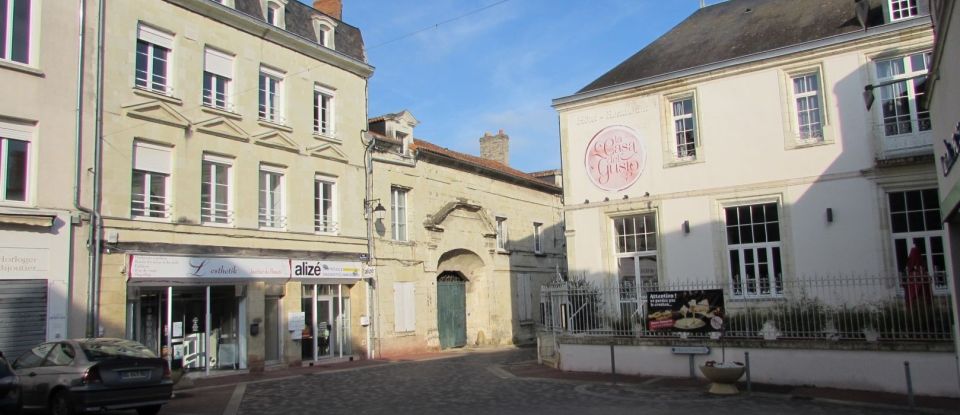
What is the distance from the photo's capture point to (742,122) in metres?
17.1

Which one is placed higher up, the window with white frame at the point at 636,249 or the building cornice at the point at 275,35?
the building cornice at the point at 275,35

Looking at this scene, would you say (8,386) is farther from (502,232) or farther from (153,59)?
(502,232)

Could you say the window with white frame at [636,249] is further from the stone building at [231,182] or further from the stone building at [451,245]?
the stone building at [231,182]

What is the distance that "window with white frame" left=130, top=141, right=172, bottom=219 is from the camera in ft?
55.0

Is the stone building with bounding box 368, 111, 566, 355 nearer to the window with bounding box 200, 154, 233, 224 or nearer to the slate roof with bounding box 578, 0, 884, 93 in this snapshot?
the window with bounding box 200, 154, 233, 224

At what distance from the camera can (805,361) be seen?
13.7 metres

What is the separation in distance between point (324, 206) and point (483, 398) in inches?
413

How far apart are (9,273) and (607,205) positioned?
43.0 ft

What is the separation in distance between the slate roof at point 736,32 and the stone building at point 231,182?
26.0ft

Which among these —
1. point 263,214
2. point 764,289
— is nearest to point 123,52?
point 263,214

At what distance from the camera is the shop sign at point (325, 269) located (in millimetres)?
20062

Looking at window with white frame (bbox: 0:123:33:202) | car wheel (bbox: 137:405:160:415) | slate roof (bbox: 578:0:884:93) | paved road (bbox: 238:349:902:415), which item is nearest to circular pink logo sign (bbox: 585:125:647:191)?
slate roof (bbox: 578:0:884:93)

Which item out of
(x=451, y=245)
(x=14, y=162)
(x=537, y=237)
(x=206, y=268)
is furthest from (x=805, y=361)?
(x=537, y=237)

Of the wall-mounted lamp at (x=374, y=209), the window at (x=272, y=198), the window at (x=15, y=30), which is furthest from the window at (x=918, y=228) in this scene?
the window at (x=15, y=30)
